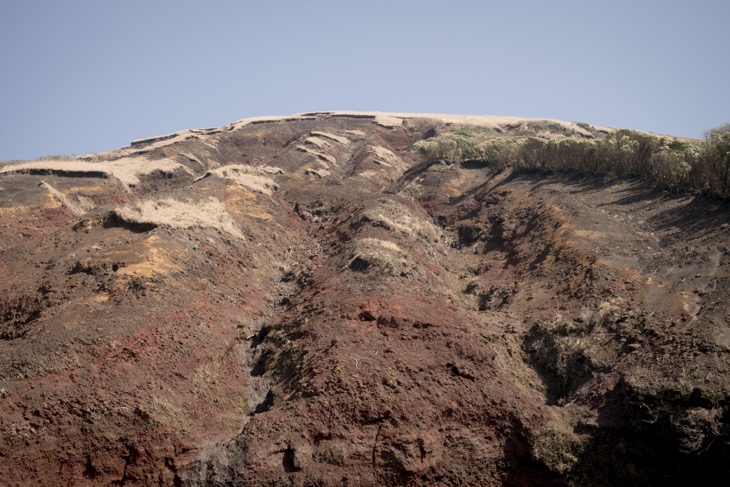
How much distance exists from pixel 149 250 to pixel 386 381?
10.9m

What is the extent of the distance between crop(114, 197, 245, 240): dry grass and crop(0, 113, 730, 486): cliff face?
0.13 metres

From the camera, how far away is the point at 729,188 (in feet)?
71.2

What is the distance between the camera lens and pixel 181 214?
22.4 metres

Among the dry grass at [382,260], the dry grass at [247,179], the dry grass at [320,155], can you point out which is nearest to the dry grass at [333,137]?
the dry grass at [320,155]

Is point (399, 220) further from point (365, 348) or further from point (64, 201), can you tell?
point (64, 201)

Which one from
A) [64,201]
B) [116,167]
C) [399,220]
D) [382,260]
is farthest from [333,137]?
[382,260]

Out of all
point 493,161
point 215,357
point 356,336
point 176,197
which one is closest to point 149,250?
point 215,357

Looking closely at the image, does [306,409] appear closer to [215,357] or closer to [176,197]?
[215,357]

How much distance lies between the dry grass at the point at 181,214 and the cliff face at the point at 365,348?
129mm

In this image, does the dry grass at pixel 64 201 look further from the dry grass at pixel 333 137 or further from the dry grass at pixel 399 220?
the dry grass at pixel 333 137

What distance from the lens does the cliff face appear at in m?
10.6

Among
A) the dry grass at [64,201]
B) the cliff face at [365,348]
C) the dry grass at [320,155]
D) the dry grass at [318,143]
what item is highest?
the dry grass at [318,143]

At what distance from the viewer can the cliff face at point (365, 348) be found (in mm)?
10609

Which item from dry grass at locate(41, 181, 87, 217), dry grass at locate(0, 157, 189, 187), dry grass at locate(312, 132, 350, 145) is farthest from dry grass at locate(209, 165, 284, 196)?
dry grass at locate(312, 132, 350, 145)
